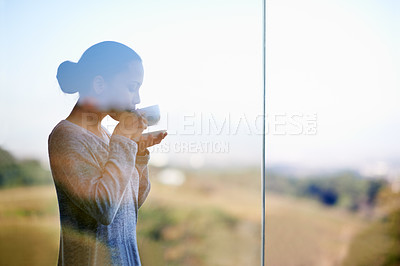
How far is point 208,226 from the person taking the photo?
1.06 meters

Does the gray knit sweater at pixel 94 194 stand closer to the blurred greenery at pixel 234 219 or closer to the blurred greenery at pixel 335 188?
the blurred greenery at pixel 234 219

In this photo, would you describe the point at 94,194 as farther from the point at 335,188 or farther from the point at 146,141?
the point at 335,188

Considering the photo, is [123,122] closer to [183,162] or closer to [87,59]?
[87,59]

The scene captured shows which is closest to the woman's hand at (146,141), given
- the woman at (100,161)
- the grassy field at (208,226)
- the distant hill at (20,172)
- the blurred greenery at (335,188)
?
the woman at (100,161)

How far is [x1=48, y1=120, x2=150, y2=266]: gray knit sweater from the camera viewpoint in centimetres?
53

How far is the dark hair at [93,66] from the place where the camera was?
2.02ft

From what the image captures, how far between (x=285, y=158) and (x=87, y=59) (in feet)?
2.35

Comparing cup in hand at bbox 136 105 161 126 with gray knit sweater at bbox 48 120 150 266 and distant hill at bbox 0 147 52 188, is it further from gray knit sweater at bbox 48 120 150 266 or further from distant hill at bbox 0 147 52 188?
distant hill at bbox 0 147 52 188

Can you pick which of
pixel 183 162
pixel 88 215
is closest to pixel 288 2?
pixel 183 162

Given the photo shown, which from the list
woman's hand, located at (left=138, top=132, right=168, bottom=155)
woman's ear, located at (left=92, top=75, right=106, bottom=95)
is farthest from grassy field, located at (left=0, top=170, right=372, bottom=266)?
woman's ear, located at (left=92, top=75, right=106, bottom=95)

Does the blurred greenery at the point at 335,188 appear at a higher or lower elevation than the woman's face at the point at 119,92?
lower

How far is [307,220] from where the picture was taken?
1.34 meters

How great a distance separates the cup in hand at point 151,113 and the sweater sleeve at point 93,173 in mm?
74

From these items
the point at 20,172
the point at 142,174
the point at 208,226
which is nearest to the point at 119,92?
the point at 142,174
